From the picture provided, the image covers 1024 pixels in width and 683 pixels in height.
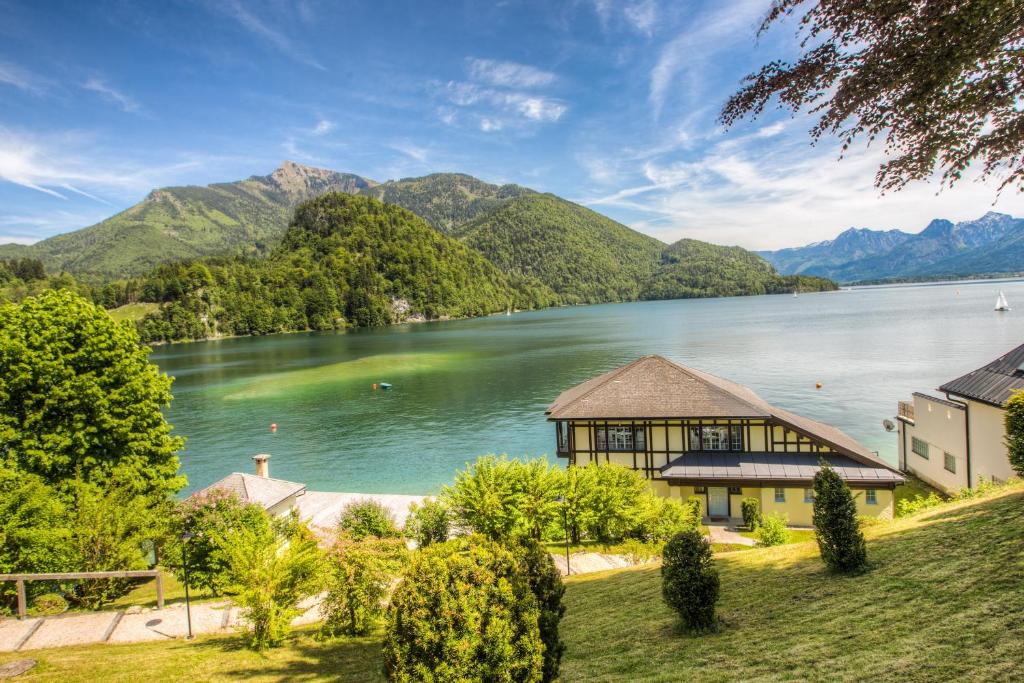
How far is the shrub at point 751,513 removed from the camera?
24.9m

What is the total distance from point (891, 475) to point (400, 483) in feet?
95.7

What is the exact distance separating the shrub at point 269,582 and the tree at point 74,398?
41.6 feet

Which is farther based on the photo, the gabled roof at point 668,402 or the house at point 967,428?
the gabled roof at point 668,402

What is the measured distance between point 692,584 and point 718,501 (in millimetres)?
18694

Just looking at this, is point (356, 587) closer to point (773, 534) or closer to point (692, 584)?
point (692, 584)

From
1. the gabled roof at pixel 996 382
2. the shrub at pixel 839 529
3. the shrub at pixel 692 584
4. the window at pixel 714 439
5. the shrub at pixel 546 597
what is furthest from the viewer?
the window at pixel 714 439

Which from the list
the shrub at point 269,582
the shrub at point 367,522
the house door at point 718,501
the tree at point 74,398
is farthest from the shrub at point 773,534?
the tree at point 74,398

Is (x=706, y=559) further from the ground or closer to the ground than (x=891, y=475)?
further from the ground

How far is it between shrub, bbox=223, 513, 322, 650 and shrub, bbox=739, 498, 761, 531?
19878 mm

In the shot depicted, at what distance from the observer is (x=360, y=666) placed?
34.9 ft

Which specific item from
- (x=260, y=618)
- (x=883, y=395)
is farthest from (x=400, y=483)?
(x=883, y=395)

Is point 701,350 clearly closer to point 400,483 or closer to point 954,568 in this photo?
point 400,483

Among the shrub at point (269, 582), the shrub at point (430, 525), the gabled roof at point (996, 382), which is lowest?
the shrub at point (430, 525)

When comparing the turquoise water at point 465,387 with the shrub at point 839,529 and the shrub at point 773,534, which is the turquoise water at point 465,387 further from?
the shrub at point 839,529
